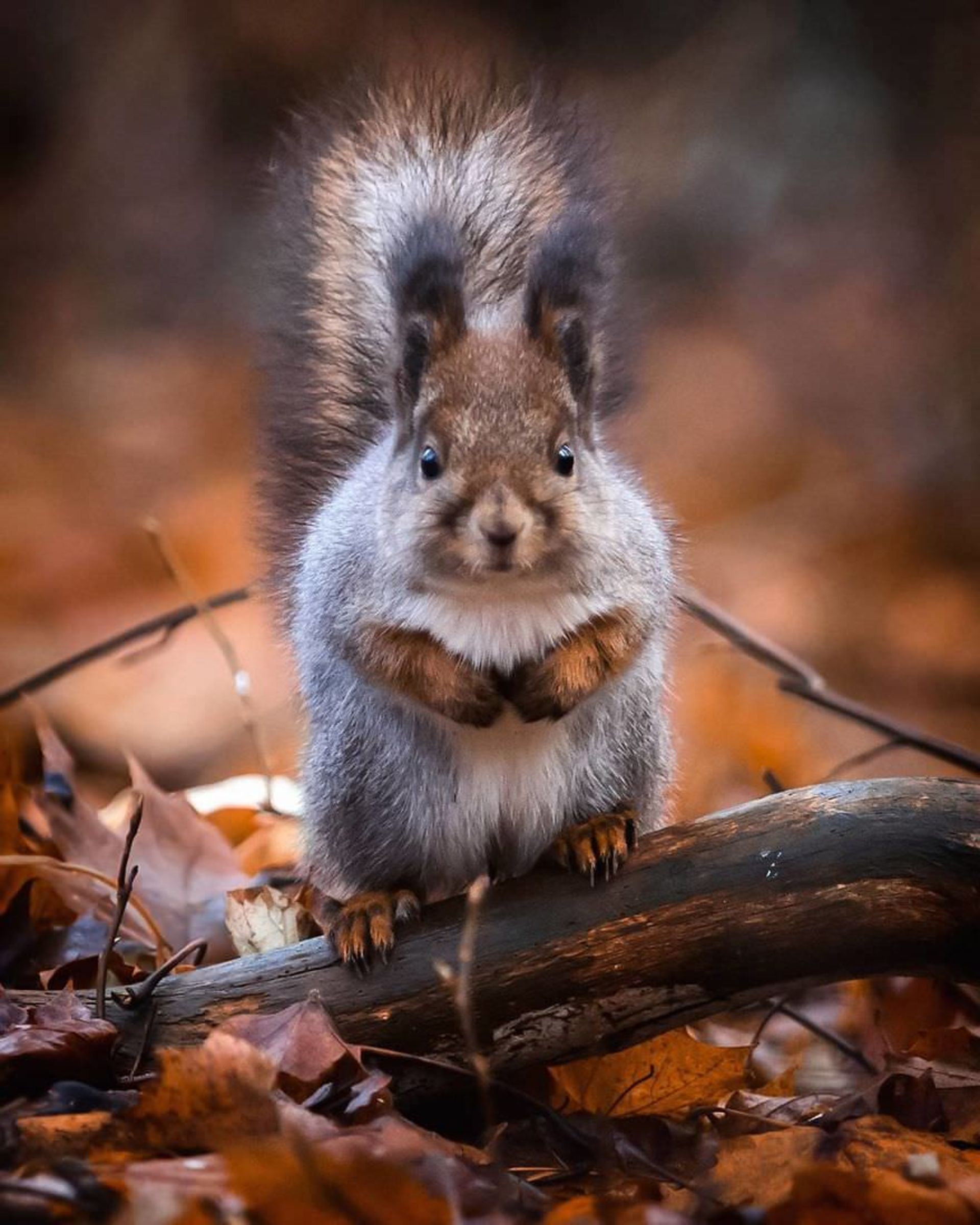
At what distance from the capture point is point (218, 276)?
563 cm

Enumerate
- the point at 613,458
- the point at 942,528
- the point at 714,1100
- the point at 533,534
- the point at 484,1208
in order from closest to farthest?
the point at 484,1208 → the point at 533,534 → the point at 714,1100 → the point at 613,458 → the point at 942,528

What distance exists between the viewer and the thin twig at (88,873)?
186cm

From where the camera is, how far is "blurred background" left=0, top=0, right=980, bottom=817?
175 inches

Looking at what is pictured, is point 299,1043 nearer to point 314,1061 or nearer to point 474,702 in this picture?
point 314,1061

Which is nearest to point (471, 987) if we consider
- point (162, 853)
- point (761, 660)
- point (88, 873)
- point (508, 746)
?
point (508, 746)

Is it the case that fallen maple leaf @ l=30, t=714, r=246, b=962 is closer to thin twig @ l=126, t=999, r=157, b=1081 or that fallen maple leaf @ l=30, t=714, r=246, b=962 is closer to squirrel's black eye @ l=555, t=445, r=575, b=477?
thin twig @ l=126, t=999, r=157, b=1081

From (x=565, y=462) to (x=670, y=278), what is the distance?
13.7ft

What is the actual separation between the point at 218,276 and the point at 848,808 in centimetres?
447

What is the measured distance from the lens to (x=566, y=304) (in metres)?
1.70

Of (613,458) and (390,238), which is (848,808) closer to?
(613,458)

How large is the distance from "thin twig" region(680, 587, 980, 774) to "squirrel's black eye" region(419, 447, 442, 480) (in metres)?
0.55

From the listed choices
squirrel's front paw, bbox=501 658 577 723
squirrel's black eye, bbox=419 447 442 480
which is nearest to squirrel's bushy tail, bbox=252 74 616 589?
squirrel's black eye, bbox=419 447 442 480

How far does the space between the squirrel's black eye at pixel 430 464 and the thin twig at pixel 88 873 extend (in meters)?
0.66

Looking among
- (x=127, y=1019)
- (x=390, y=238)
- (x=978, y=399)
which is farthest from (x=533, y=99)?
(x=978, y=399)
